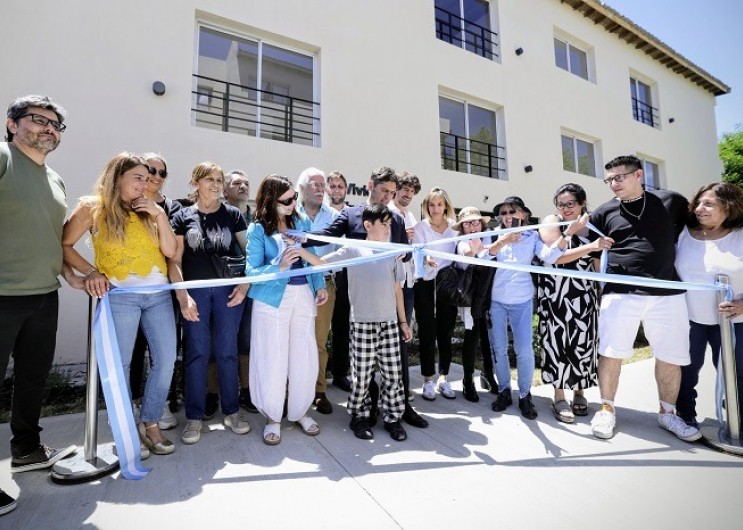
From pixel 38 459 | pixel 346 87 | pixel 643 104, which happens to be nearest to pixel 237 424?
pixel 38 459

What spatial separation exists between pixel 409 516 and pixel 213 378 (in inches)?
82.0

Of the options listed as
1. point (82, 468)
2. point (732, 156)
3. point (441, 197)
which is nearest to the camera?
point (82, 468)

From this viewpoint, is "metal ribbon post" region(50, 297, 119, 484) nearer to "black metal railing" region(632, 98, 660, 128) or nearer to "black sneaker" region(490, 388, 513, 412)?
"black sneaker" region(490, 388, 513, 412)

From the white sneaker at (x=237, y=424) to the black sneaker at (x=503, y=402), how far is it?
2092 mm

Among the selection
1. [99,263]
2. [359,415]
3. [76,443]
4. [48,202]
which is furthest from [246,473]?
[48,202]

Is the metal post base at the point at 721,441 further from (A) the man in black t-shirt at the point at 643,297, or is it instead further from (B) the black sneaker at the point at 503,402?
(B) the black sneaker at the point at 503,402

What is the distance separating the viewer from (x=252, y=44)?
19.6 feet

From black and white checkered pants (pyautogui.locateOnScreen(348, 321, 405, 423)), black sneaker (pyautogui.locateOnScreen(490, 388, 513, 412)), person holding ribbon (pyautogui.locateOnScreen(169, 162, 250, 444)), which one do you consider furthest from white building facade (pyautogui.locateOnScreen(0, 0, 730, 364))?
black sneaker (pyautogui.locateOnScreen(490, 388, 513, 412))

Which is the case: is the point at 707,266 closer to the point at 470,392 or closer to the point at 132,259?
the point at 470,392

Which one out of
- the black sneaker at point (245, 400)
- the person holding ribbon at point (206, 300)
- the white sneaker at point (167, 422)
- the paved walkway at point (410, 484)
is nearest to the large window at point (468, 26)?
the person holding ribbon at point (206, 300)

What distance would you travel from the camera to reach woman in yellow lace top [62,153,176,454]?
2.28 meters

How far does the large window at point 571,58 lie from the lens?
10.3 m

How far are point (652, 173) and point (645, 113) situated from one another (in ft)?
6.54

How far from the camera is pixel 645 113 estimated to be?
12195mm
